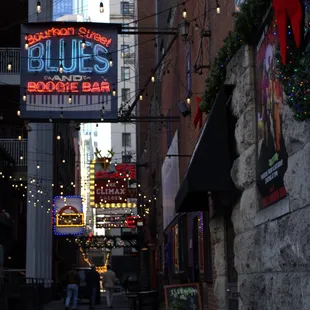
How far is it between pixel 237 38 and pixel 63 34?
376 inches

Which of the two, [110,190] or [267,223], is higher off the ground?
[110,190]

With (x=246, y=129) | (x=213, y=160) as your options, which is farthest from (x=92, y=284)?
(x=246, y=129)

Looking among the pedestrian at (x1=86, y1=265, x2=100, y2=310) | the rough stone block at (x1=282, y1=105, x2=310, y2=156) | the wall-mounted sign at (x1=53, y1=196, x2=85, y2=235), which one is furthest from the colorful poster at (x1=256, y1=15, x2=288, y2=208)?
the wall-mounted sign at (x1=53, y1=196, x2=85, y2=235)

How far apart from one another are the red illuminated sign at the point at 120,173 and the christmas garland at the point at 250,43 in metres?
29.7

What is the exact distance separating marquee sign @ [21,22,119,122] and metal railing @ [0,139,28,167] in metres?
14.6

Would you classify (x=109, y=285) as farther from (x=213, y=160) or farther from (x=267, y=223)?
(x=267, y=223)

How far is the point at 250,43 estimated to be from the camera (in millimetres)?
7797

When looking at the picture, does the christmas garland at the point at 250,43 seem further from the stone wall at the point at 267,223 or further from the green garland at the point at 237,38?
the stone wall at the point at 267,223

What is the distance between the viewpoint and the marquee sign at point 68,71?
16.6 meters

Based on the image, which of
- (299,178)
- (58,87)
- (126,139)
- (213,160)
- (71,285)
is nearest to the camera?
(299,178)

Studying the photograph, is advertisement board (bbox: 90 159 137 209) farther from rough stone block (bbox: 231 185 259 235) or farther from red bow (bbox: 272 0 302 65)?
red bow (bbox: 272 0 302 65)

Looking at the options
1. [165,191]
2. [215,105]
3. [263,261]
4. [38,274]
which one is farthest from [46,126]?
[263,261]

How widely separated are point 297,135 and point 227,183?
2920 millimetres

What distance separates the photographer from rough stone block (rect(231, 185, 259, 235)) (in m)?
7.32
